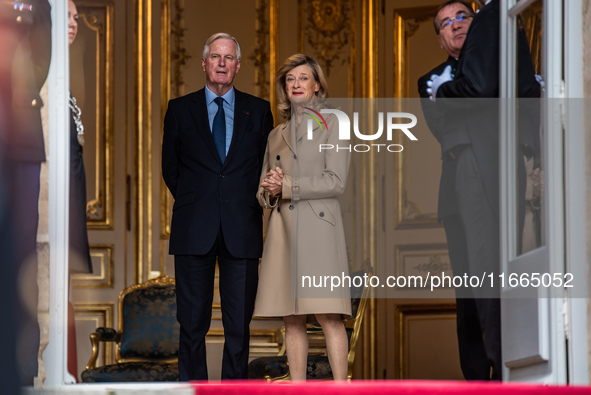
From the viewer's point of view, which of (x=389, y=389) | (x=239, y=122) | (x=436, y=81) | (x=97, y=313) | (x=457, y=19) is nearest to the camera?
(x=389, y=389)

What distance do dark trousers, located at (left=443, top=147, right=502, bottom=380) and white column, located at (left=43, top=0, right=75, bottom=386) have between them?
1543mm

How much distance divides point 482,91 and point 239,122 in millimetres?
1151

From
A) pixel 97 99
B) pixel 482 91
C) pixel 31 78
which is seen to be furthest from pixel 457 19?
pixel 97 99

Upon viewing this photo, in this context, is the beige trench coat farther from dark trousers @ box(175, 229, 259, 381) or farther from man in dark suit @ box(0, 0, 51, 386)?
man in dark suit @ box(0, 0, 51, 386)

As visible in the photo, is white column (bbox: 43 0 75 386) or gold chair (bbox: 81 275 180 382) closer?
white column (bbox: 43 0 75 386)

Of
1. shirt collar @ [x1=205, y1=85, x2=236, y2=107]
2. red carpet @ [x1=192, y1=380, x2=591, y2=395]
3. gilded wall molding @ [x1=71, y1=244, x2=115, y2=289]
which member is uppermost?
shirt collar @ [x1=205, y1=85, x2=236, y2=107]

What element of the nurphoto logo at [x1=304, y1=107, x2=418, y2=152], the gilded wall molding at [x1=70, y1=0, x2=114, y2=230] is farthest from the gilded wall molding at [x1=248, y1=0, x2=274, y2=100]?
the gilded wall molding at [x1=70, y1=0, x2=114, y2=230]

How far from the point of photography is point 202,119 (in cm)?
433

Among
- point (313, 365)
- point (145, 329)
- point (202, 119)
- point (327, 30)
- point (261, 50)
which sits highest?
point (327, 30)

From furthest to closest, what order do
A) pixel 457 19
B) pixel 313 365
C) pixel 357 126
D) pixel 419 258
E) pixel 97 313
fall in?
pixel 97 313 < pixel 419 258 < pixel 313 365 < pixel 357 126 < pixel 457 19

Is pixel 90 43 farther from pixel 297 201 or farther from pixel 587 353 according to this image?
pixel 587 353

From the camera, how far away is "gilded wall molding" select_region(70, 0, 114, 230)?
6266mm

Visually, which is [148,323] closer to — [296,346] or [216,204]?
[216,204]

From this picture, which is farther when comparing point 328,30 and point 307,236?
point 328,30
